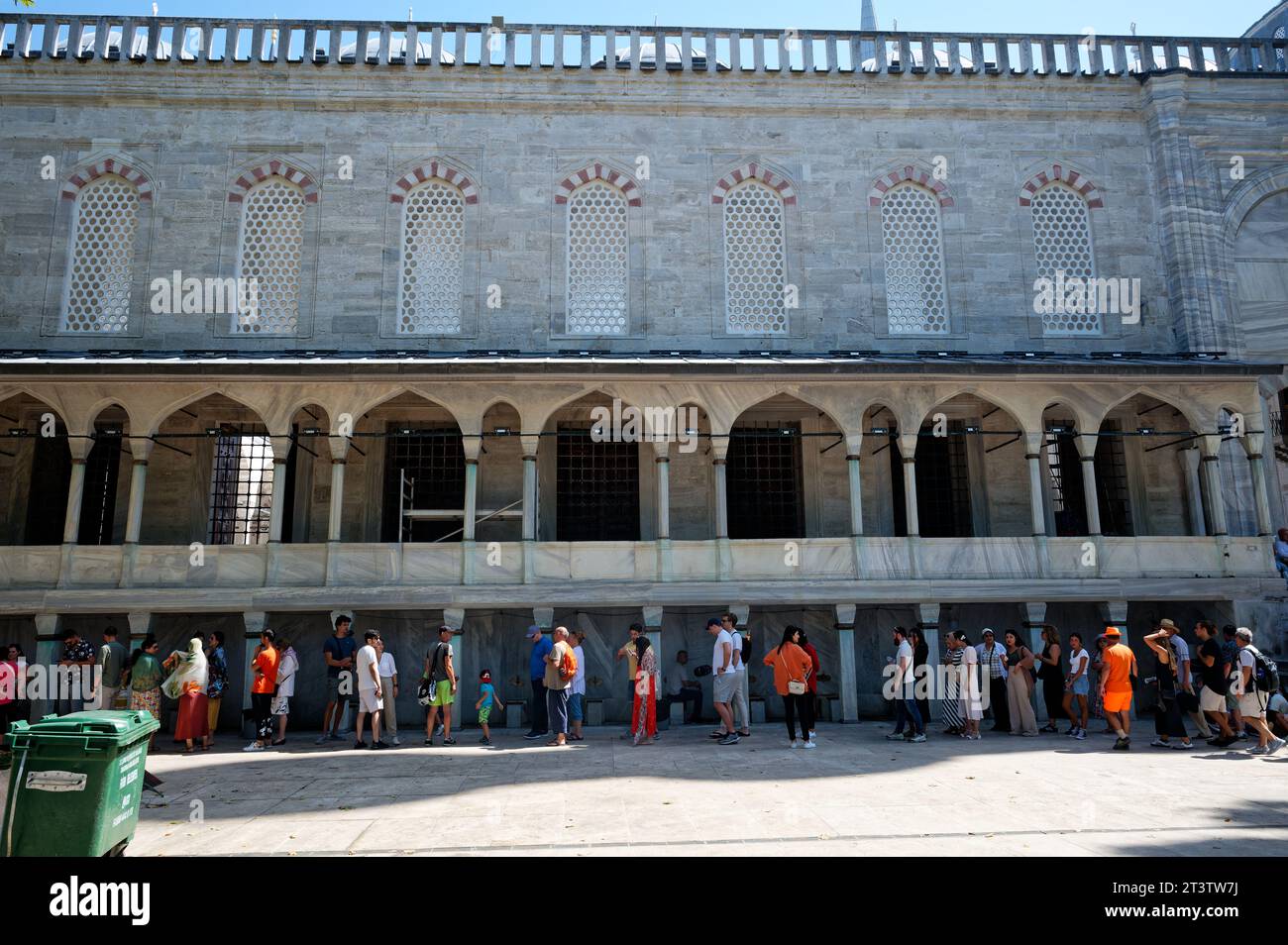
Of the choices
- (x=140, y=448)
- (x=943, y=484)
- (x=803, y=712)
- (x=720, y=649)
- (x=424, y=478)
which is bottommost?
(x=803, y=712)

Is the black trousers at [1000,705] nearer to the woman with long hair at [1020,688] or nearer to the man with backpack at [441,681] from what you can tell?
the woman with long hair at [1020,688]

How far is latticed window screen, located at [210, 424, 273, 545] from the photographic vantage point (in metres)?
17.8

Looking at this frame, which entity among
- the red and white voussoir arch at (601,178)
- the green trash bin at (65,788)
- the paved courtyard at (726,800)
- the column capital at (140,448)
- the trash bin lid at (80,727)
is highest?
the red and white voussoir arch at (601,178)

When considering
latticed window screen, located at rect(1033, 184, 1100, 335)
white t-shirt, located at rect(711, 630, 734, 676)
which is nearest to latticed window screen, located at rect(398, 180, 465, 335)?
white t-shirt, located at rect(711, 630, 734, 676)

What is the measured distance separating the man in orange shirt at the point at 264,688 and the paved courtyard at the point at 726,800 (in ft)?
2.39

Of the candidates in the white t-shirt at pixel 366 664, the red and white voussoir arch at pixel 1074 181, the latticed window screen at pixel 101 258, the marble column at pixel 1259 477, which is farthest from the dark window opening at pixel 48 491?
the marble column at pixel 1259 477

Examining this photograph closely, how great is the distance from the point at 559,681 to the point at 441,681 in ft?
6.95

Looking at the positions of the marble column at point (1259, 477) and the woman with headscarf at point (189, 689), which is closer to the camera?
the woman with headscarf at point (189, 689)

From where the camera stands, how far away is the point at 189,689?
1297cm

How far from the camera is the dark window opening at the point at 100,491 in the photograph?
1770 cm

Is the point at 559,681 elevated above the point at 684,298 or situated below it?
below

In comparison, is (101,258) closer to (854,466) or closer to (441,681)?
(441,681)

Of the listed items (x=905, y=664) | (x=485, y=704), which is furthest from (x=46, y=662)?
(x=905, y=664)

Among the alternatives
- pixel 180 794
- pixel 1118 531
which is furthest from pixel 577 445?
pixel 1118 531
